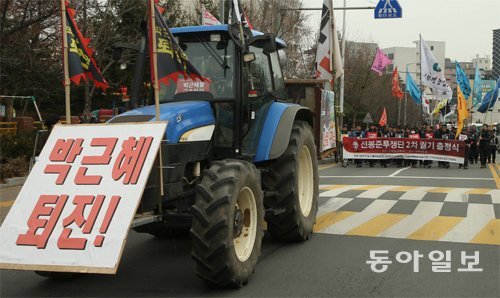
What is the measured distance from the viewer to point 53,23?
1495 cm

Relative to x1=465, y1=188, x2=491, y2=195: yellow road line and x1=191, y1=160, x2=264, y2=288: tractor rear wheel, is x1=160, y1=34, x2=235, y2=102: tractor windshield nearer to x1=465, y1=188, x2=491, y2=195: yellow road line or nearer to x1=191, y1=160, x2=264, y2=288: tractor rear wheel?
x1=191, y1=160, x2=264, y2=288: tractor rear wheel

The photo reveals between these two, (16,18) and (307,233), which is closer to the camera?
(307,233)

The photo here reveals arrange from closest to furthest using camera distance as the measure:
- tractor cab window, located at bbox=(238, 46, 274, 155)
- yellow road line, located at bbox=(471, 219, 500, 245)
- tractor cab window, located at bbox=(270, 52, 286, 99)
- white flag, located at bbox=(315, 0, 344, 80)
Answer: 1. tractor cab window, located at bbox=(238, 46, 274, 155)
2. yellow road line, located at bbox=(471, 219, 500, 245)
3. tractor cab window, located at bbox=(270, 52, 286, 99)
4. white flag, located at bbox=(315, 0, 344, 80)

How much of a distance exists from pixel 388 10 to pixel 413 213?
15.2 meters

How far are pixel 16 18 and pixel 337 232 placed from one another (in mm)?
11784

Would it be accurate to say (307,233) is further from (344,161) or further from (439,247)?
(344,161)

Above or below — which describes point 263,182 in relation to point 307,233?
above

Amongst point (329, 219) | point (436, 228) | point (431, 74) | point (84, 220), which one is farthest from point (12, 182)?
point (431, 74)

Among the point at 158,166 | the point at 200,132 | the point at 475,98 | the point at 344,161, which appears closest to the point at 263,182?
the point at 200,132

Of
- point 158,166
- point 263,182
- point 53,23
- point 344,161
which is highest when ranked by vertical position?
point 53,23

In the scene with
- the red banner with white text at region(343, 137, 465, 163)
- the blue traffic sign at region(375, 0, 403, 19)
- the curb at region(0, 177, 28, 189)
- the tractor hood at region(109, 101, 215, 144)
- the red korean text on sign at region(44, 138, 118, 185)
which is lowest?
the red banner with white text at region(343, 137, 465, 163)

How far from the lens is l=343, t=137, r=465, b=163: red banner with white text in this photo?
2142cm

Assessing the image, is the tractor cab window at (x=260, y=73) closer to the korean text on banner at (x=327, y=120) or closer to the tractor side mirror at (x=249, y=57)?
the tractor side mirror at (x=249, y=57)

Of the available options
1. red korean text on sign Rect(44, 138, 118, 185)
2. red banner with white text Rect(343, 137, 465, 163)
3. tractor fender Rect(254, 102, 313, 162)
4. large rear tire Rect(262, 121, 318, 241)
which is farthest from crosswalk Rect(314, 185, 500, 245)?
red banner with white text Rect(343, 137, 465, 163)
